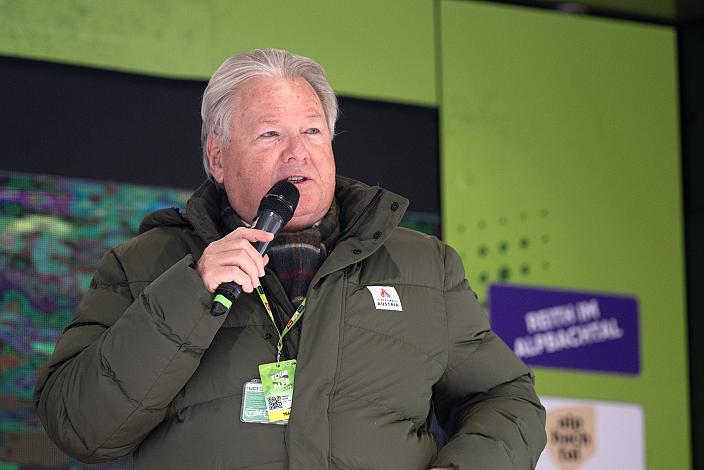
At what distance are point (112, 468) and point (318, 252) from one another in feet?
6.94

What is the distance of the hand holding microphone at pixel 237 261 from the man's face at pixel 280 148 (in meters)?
0.26

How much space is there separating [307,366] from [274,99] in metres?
0.56

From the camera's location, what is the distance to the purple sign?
4.82 m

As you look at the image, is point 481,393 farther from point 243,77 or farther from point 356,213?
point 243,77

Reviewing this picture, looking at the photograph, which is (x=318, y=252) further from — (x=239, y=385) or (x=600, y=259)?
(x=600, y=259)

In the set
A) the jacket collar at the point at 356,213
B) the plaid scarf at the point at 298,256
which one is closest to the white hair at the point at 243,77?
the jacket collar at the point at 356,213

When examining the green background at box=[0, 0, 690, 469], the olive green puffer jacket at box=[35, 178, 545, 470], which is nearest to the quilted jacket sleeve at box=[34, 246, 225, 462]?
the olive green puffer jacket at box=[35, 178, 545, 470]

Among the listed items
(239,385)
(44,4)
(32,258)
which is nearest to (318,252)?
(239,385)

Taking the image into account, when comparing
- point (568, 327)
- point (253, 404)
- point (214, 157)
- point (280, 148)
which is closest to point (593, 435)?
point (568, 327)

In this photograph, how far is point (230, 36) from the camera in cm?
451

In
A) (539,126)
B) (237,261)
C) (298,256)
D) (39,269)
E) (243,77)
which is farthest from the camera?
(539,126)

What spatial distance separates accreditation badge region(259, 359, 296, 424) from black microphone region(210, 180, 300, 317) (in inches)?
6.2

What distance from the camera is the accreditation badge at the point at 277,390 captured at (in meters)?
2.07

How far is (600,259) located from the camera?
5.08 metres
